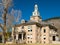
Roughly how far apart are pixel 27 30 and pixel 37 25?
3.95 metres

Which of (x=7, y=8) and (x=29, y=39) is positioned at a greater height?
(x=7, y=8)

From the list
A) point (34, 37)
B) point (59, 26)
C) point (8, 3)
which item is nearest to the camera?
point (8, 3)

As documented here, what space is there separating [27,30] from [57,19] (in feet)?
239

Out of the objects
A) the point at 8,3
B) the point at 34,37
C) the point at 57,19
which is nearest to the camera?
the point at 8,3

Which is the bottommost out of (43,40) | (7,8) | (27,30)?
(43,40)

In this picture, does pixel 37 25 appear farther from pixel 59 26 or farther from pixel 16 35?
pixel 59 26

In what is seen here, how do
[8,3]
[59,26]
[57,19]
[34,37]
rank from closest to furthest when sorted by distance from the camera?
[8,3]
[34,37]
[59,26]
[57,19]

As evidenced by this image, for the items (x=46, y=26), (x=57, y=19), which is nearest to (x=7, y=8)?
(x=46, y=26)

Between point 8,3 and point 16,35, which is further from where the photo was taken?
point 16,35

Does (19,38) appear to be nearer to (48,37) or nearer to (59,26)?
(48,37)

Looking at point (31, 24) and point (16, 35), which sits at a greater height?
point (31, 24)

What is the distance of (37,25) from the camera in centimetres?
5728

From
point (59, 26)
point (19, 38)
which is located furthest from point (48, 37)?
point (59, 26)

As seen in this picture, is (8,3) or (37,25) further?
(37,25)
